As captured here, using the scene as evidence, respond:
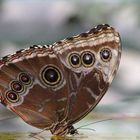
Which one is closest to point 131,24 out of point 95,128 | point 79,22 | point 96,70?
point 79,22

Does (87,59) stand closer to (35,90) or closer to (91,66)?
(91,66)

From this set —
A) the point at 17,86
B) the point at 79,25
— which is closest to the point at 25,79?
the point at 17,86

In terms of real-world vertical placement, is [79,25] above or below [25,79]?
above

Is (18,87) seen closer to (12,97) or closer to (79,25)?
(12,97)

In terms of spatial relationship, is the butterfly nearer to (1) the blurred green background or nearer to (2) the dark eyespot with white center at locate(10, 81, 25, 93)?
(2) the dark eyespot with white center at locate(10, 81, 25, 93)

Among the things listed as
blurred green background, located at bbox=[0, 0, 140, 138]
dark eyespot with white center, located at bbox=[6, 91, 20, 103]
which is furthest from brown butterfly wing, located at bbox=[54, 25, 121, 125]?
blurred green background, located at bbox=[0, 0, 140, 138]

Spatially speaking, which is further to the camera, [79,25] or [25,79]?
[79,25]

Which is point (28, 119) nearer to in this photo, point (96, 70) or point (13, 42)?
point (96, 70)
